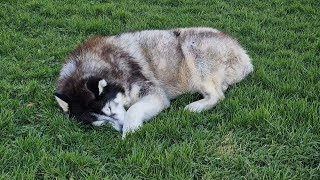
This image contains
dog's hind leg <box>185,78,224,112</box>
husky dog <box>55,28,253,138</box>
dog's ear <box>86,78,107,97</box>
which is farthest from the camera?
dog's hind leg <box>185,78,224,112</box>

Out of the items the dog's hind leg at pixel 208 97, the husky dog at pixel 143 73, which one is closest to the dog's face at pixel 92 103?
the husky dog at pixel 143 73

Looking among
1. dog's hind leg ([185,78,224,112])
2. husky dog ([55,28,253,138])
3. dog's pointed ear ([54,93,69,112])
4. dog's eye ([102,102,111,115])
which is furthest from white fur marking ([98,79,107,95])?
dog's hind leg ([185,78,224,112])

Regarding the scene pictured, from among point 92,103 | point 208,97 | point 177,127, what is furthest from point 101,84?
point 208,97

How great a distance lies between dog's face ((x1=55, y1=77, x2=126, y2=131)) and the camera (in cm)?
466

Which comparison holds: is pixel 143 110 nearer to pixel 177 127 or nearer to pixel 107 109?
pixel 107 109

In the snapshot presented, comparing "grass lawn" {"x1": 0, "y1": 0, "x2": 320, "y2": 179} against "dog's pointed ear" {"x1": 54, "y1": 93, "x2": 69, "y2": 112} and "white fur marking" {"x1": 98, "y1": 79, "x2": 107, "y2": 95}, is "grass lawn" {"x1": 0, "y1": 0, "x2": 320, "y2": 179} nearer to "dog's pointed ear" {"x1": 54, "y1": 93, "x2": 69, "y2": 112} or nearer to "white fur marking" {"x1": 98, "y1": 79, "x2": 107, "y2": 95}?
"dog's pointed ear" {"x1": 54, "y1": 93, "x2": 69, "y2": 112}

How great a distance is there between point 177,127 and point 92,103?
0.97 metres

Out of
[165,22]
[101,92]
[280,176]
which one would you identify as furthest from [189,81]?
[165,22]

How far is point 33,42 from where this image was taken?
7.25 m

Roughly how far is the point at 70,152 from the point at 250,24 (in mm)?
5316

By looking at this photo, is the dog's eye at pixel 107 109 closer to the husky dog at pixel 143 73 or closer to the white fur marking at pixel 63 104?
the husky dog at pixel 143 73

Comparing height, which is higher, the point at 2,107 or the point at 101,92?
the point at 101,92

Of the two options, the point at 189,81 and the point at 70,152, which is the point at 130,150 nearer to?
the point at 70,152

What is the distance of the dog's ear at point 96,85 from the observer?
4617 mm
